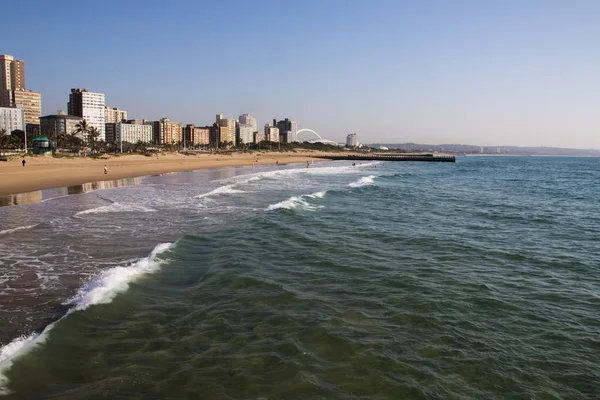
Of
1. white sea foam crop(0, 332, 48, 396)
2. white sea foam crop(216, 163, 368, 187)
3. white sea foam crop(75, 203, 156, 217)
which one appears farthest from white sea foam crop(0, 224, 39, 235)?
white sea foam crop(216, 163, 368, 187)

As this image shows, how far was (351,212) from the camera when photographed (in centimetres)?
2011

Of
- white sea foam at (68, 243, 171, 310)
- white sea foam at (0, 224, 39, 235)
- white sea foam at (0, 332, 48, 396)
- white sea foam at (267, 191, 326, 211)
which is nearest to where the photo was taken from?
white sea foam at (0, 332, 48, 396)

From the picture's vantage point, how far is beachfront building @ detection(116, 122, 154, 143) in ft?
556

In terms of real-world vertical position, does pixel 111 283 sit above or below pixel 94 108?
below

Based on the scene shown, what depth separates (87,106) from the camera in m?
179

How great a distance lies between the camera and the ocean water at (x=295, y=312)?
5297 millimetres

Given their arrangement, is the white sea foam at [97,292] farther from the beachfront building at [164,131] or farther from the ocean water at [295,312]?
the beachfront building at [164,131]

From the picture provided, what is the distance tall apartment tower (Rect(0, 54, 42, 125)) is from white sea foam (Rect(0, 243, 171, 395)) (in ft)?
544

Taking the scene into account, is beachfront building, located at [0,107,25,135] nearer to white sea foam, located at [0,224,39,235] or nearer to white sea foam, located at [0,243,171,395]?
white sea foam, located at [0,224,39,235]

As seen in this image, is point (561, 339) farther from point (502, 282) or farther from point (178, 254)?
point (178, 254)

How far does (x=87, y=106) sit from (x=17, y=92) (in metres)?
25.4

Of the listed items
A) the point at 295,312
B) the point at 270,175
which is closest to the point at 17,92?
the point at 270,175

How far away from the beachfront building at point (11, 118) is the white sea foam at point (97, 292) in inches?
5680

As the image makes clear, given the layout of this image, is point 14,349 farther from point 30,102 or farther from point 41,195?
point 30,102
